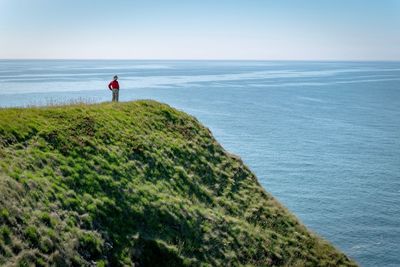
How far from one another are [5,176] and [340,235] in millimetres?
45218

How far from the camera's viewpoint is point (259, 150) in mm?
95250

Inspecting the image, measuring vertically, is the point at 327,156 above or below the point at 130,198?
below

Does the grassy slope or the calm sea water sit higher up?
the grassy slope

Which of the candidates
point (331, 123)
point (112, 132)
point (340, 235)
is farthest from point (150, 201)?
point (331, 123)

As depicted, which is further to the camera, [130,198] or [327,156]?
[327,156]

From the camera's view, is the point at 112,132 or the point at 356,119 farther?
the point at 356,119

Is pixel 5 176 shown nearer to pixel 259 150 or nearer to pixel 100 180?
pixel 100 180

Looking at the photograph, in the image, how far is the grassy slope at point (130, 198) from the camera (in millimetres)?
21250

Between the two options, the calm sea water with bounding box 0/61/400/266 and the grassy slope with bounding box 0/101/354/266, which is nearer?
the grassy slope with bounding box 0/101/354/266

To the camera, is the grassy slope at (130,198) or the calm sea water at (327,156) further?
the calm sea water at (327,156)

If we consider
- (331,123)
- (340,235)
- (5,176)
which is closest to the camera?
(5,176)

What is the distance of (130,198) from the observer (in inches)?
1067

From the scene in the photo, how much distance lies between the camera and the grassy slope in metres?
21.2

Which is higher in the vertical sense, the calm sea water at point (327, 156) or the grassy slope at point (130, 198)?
the grassy slope at point (130, 198)
